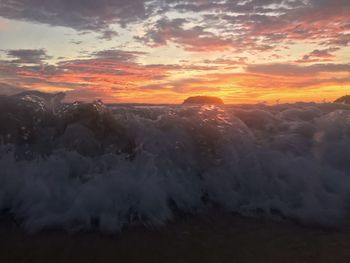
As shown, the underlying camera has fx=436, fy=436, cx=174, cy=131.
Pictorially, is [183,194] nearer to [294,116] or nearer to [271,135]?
[271,135]

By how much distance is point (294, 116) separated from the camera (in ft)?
39.9

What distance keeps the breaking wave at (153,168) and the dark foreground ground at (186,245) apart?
35 cm

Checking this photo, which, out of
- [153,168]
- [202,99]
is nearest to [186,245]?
[153,168]

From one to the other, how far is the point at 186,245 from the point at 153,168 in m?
2.37

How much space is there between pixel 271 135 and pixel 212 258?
530 cm

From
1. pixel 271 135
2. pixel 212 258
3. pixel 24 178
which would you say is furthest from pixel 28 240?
pixel 271 135

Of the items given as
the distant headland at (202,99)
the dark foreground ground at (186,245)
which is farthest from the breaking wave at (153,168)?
the distant headland at (202,99)

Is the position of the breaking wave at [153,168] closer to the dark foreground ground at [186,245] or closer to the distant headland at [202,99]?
the dark foreground ground at [186,245]

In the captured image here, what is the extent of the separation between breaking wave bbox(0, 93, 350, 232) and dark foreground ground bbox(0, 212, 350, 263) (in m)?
0.35

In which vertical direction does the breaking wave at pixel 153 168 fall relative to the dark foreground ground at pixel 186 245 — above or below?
above

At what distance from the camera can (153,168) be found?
26.0 ft

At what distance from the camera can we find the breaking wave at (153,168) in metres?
6.83

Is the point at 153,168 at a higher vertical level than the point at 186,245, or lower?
higher

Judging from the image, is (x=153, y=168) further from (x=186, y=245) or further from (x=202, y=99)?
(x=202, y=99)
